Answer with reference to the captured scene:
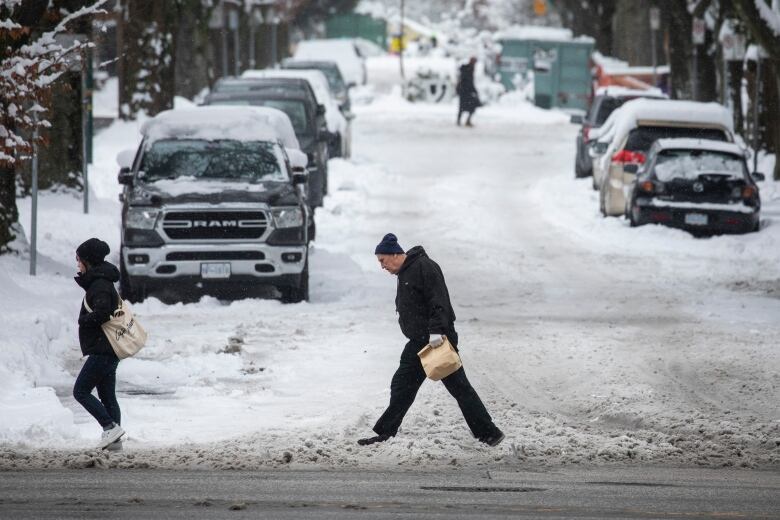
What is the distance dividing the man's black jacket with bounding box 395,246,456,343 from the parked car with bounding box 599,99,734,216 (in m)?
15.6

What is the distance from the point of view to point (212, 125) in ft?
60.7

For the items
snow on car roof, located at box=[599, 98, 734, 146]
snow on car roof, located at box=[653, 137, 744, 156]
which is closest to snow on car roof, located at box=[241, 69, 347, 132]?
snow on car roof, located at box=[599, 98, 734, 146]

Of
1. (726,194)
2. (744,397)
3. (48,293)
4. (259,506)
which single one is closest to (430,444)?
(259,506)

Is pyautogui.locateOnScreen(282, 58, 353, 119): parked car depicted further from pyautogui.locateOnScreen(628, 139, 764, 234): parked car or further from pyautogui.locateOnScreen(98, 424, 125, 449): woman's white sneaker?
pyautogui.locateOnScreen(98, 424, 125, 449): woman's white sneaker

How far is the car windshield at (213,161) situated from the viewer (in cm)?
1791

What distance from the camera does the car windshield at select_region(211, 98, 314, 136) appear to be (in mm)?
25266

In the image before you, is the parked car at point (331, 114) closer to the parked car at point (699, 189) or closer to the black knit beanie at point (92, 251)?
the parked car at point (699, 189)

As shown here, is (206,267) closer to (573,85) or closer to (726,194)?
(726,194)

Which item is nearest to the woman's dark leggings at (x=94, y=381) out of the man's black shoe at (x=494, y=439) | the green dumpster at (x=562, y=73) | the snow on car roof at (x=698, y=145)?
the man's black shoe at (x=494, y=439)

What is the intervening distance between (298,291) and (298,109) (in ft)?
27.7

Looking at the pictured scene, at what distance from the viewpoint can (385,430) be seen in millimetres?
10922

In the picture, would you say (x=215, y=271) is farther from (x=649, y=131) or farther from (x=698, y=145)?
(x=649, y=131)

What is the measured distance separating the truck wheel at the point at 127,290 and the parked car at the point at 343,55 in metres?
46.8

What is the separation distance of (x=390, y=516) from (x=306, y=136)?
16926 mm
